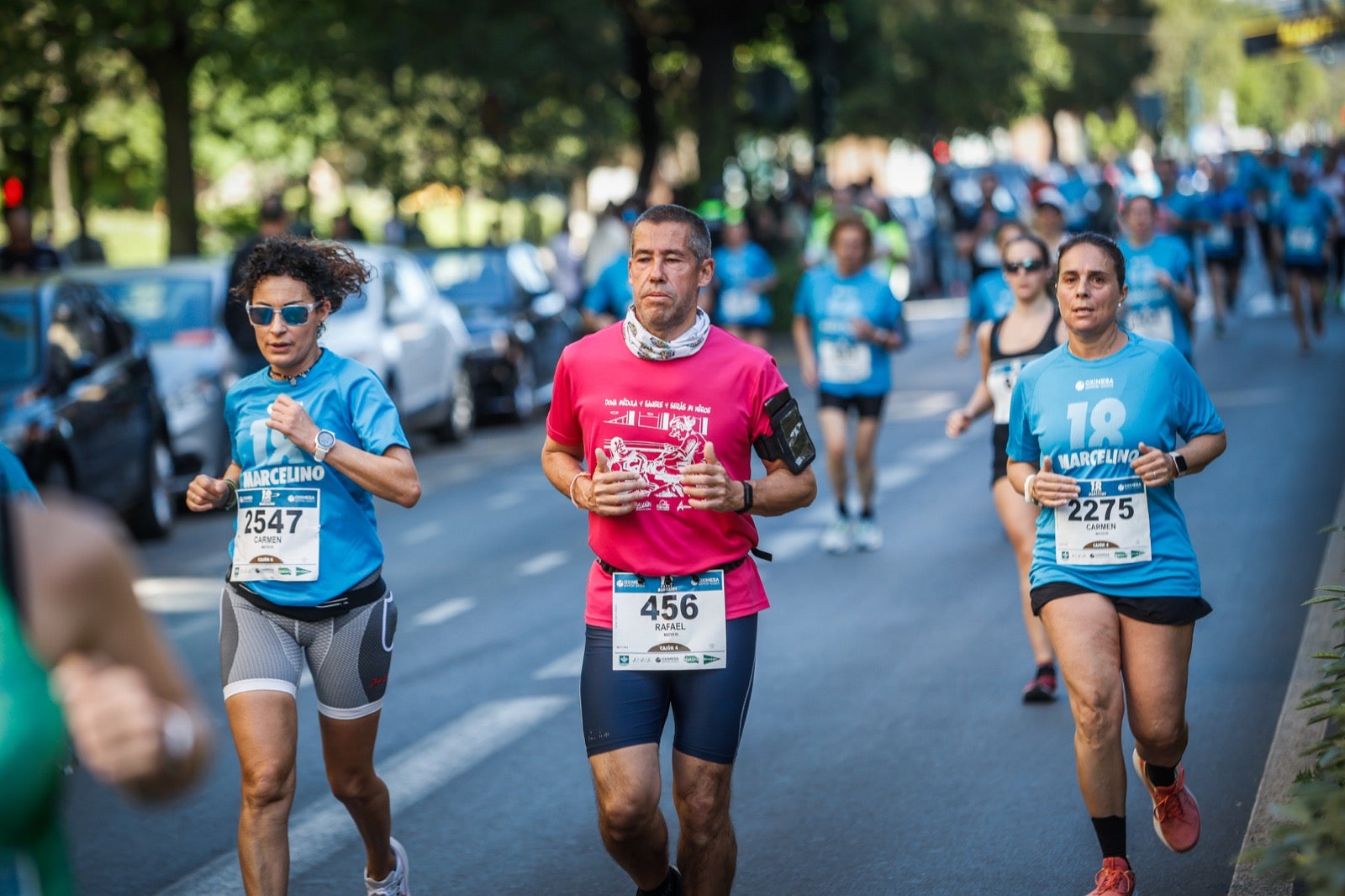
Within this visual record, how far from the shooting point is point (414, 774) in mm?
7203

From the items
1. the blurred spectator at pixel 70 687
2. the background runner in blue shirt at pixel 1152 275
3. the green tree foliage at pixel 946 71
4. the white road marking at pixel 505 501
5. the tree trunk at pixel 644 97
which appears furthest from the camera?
the green tree foliage at pixel 946 71

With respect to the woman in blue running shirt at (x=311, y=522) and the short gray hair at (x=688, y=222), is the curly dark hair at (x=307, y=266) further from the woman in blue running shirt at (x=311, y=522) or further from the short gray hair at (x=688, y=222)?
the short gray hair at (x=688, y=222)

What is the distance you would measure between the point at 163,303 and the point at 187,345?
0.61 metres

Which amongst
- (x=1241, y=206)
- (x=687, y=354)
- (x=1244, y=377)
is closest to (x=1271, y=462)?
(x=1244, y=377)

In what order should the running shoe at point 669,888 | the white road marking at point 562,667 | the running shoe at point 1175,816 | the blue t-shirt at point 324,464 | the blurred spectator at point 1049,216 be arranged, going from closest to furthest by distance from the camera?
A: 1. the running shoe at point 669,888
2. the blue t-shirt at point 324,464
3. the running shoe at point 1175,816
4. the white road marking at point 562,667
5. the blurred spectator at point 1049,216

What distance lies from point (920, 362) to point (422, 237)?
32.5 feet

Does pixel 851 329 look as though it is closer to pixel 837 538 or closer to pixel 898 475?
pixel 837 538

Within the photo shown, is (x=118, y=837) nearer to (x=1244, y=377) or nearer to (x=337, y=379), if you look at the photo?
(x=337, y=379)

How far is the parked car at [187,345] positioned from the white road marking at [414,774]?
625 cm

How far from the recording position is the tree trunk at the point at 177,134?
20.2 metres

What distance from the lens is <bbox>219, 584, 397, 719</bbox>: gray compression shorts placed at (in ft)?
16.8

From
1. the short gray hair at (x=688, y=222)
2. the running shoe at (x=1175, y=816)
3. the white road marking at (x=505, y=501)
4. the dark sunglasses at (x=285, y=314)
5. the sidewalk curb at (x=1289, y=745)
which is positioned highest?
the short gray hair at (x=688, y=222)

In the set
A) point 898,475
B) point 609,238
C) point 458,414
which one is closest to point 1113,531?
point 898,475

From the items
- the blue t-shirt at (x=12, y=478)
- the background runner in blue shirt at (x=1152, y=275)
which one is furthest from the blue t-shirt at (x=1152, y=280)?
the blue t-shirt at (x=12, y=478)
